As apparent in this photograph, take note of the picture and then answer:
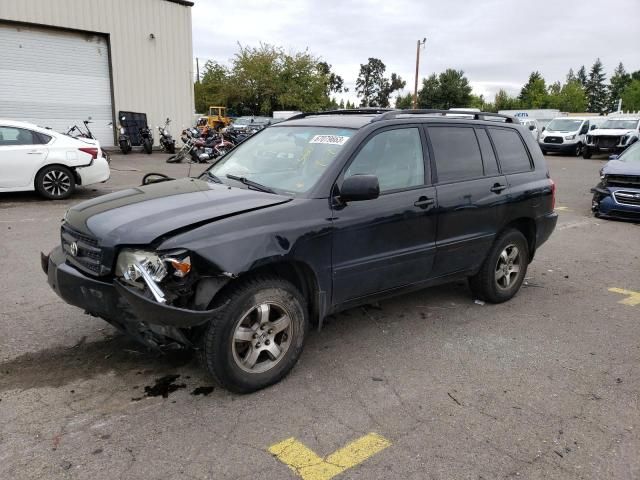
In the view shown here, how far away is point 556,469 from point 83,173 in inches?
387

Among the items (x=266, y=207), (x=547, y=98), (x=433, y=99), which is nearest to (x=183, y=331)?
(x=266, y=207)

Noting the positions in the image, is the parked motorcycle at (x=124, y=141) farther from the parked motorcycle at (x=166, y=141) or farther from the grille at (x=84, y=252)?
the grille at (x=84, y=252)

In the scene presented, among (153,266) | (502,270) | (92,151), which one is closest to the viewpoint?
(153,266)

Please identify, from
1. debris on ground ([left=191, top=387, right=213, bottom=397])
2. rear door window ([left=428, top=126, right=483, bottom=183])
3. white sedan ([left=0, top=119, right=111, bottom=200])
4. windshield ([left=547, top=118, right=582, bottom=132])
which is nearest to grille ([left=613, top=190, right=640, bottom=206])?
rear door window ([left=428, top=126, right=483, bottom=183])

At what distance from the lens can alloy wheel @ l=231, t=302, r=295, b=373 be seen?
3.24 meters

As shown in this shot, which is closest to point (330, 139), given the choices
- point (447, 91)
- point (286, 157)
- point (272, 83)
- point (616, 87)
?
point (286, 157)

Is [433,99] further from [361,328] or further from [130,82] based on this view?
[361,328]

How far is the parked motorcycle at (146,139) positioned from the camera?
1992 cm

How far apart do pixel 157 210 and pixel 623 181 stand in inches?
366

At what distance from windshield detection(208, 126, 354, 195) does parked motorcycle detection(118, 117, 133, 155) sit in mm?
16301

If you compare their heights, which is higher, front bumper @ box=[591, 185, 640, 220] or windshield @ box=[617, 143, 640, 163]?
windshield @ box=[617, 143, 640, 163]

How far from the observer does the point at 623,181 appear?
31.7 feet

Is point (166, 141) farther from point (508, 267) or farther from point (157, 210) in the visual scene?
point (157, 210)

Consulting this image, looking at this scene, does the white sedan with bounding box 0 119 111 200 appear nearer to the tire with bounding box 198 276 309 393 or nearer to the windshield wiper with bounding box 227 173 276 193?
the windshield wiper with bounding box 227 173 276 193
